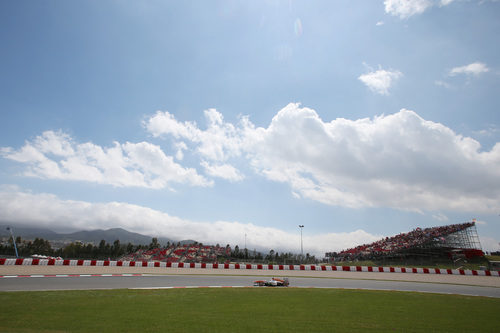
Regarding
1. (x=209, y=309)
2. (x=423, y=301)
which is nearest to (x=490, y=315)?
(x=423, y=301)

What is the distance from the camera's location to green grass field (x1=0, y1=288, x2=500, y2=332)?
8.66 metres

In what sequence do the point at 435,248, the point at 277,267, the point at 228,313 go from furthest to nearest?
the point at 435,248 → the point at 277,267 → the point at 228,313

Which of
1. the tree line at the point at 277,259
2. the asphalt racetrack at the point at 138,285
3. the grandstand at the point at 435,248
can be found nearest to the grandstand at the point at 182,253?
the tree line at the point at 277,259

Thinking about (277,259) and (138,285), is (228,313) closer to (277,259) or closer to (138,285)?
(138,285)

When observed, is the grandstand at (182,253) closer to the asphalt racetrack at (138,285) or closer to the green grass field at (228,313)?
the asphalt racetrack at (138,285)

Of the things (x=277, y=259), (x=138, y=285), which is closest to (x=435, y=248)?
(x=277, y=259)

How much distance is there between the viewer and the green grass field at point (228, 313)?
8656mm

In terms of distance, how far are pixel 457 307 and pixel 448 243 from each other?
165ft

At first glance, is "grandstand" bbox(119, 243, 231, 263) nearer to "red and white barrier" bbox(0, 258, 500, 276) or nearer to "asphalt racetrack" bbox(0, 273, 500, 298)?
"red and white barrier" bbox(0, 258, 500, 276)

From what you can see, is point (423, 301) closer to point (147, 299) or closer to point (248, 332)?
point (248, 332)

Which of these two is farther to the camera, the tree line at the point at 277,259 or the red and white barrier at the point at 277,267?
the tree line at the point at 277,259

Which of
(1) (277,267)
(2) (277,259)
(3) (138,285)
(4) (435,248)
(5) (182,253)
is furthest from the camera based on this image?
(5) (182,253)

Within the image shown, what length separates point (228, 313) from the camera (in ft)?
34.1

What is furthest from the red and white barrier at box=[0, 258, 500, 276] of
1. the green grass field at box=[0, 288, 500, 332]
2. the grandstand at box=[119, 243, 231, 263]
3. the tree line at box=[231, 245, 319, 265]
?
the grandstand at box=[119, 243, 231, 263]
